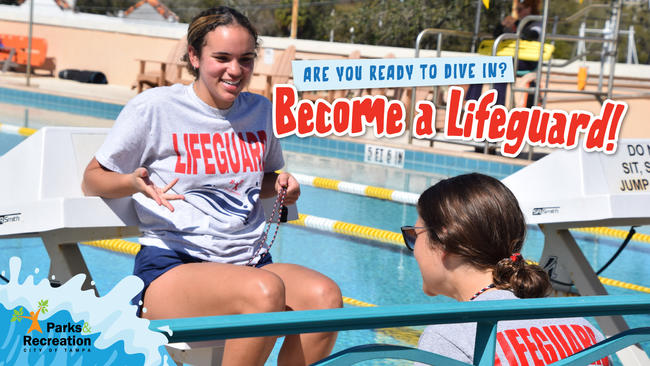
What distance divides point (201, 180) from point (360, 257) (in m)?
3.41

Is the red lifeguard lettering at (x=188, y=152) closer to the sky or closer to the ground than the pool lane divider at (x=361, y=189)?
closer to the sky

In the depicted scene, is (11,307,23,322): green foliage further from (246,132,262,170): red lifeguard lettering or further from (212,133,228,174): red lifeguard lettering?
(246,132,262,170): red lifeguard lettering

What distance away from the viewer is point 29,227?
2.36 metres

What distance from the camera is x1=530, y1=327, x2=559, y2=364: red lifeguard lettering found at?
1537 millimetres

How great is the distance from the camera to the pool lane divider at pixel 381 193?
22.1 feet

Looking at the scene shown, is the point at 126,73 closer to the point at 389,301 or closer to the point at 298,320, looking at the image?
the point at 389,301

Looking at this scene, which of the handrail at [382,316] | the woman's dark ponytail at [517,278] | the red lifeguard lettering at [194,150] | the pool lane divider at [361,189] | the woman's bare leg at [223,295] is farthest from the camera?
the pool lane divider at [361,189]

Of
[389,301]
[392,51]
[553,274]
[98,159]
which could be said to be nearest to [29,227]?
[98,159]

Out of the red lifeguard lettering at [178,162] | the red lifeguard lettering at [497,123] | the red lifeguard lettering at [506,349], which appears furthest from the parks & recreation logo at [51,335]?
the red lifeguard lettering at [497,123]

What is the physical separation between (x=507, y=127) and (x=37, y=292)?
12.5 ft

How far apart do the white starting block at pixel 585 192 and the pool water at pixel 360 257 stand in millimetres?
1139

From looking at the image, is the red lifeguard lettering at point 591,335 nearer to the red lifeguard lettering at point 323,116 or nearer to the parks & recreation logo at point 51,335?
the parks & recreation logo at point 51,335

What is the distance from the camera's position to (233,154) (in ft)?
8.18

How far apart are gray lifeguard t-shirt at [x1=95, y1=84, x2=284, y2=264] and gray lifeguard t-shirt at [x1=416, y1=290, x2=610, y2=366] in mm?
986
